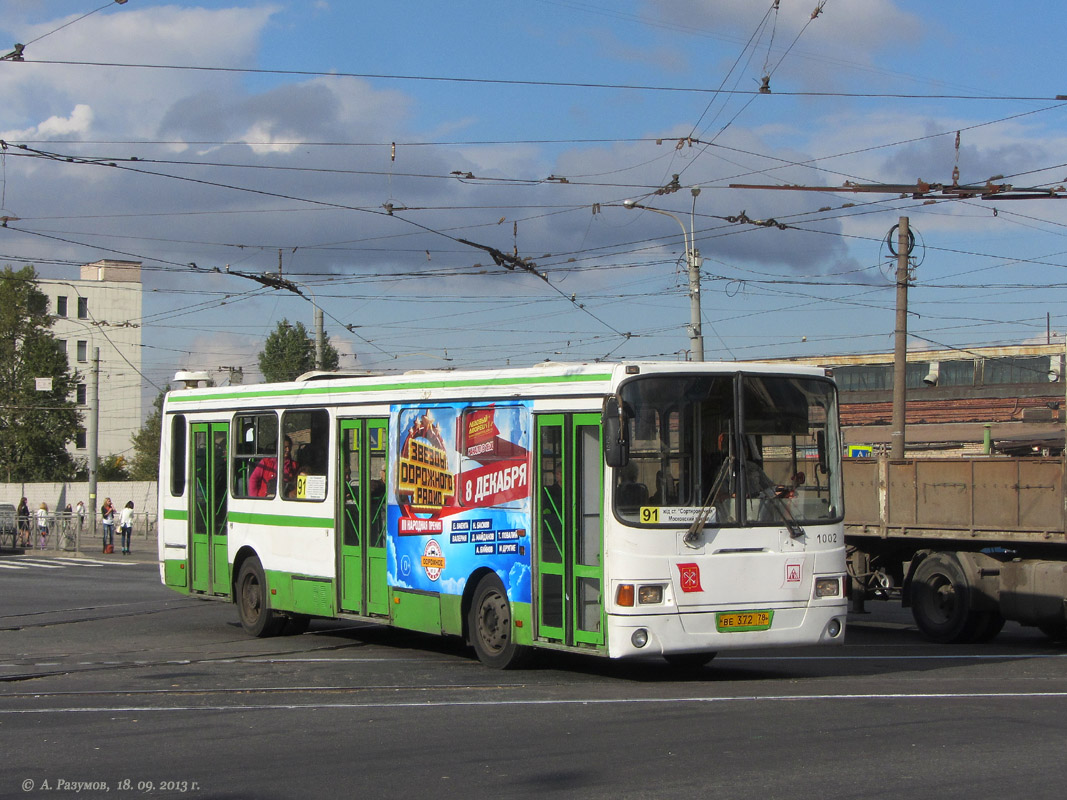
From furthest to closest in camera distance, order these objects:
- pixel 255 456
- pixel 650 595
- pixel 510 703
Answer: pixel 255 456 → pixel 650 595 → pixel 510 703

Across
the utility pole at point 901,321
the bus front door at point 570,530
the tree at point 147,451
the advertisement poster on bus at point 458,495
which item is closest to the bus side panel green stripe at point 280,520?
the advertisement poster on bus at point 458,495

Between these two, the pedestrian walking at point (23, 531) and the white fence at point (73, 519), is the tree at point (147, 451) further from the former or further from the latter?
the pedestrian walking at point (23, 531)

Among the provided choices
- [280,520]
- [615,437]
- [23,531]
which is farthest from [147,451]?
[615,437]

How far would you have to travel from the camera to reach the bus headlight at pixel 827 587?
38.7ft

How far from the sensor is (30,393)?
68812 mm

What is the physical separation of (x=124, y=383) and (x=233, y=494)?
274ft

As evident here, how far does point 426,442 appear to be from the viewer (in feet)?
44.0

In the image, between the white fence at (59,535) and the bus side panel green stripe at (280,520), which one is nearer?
the bus side panel green stripe at (280,520)

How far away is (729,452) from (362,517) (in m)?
4.58

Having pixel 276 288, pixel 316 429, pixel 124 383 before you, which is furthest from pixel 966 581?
pixel 124 383

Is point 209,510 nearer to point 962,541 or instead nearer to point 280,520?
point 280,520

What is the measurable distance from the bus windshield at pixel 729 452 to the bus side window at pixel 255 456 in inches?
232

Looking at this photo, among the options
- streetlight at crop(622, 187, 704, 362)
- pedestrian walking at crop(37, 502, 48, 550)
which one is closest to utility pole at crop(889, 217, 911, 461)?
streetlight at crop(622, 187, 704, 362)

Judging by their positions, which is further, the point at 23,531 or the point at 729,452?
the point at 23,531
